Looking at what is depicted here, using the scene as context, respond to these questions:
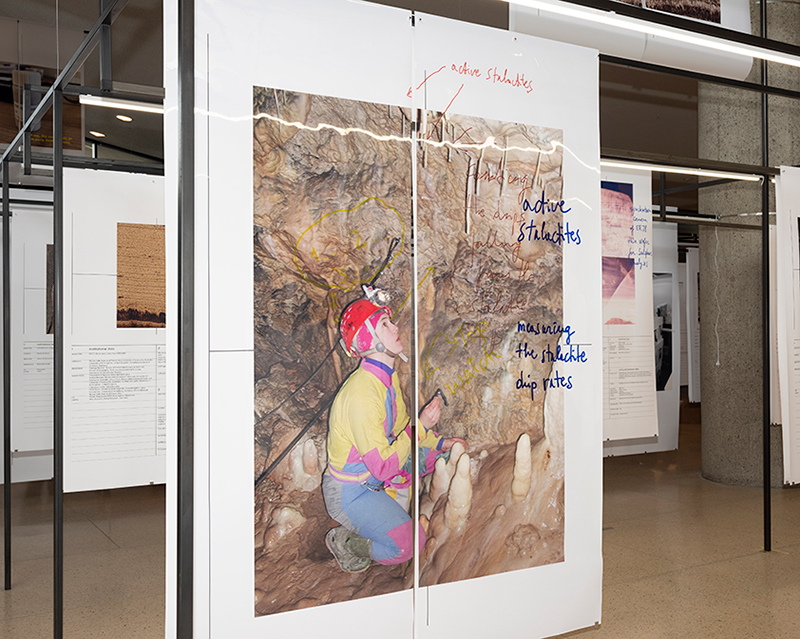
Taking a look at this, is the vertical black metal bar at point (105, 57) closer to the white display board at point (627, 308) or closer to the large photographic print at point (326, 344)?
the large photographic print at point (326, 344)

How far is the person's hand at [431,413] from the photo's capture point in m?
2.55

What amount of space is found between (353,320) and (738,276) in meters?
5.30

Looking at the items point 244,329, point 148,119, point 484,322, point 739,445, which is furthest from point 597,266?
point 148,119

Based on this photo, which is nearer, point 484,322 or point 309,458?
point 309,458

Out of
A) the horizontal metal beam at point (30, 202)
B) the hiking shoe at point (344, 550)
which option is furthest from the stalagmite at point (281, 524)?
the horizontal metal beam at point (30, 202)

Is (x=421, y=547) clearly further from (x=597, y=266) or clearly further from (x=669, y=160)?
(x=669, y=160)

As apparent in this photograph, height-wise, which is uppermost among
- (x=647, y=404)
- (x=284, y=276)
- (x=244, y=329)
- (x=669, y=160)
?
(x=669, y=160)

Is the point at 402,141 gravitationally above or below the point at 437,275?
above

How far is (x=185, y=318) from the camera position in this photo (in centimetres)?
210

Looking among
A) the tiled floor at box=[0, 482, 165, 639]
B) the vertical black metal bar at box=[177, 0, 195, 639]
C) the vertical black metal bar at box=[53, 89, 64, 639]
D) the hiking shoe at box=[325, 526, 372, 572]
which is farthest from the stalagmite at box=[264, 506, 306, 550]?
the tiled floor at box=[0, 482, 165, 639]

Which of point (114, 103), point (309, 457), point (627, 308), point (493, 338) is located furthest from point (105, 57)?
point (627, 308)

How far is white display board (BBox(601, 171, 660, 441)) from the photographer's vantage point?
4.75 meters

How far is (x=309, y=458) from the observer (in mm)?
2318

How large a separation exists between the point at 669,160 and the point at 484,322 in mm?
2037
